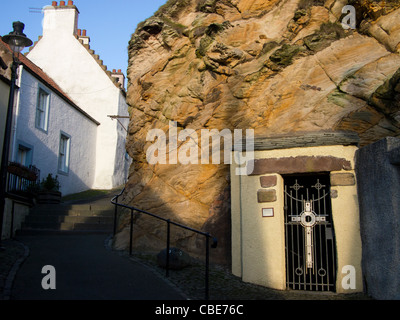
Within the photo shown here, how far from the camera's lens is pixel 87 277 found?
6.67 metres

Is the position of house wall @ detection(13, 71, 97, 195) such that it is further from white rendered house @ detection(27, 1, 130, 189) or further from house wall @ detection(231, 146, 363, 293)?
house wall @ detection(231, 146, 363, 293)

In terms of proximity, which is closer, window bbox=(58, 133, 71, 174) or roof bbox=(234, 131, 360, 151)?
roof bbox=(234, 131, 360, 151)

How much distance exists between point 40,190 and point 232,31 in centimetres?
824

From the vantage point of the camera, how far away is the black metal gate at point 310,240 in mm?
7219

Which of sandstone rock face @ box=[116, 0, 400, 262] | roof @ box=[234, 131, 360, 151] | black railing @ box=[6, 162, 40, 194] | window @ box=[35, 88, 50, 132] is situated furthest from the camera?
window @ box=[35, 88, 50, 132]

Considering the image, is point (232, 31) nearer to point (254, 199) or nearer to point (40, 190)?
point (254, 199)

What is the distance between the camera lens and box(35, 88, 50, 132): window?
17.3 meters

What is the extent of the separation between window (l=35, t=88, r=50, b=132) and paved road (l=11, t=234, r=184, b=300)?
9.05m

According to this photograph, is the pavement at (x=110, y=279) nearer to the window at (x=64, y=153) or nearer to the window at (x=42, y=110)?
the window at (x=42, y=110)

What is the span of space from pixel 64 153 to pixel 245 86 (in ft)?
38.9

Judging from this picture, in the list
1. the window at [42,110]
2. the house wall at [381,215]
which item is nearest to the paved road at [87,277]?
the house wall at [381,215]

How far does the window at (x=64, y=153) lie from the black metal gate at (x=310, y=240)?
1335 cm

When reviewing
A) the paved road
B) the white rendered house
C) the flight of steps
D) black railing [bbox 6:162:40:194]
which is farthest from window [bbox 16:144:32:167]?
the paved road
